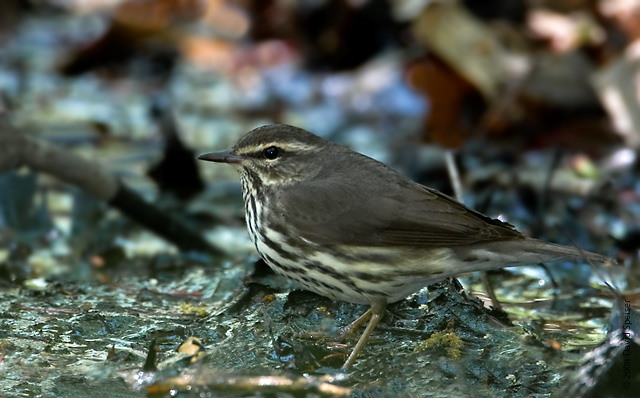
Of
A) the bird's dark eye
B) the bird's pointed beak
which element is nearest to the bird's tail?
the bird's dark eye

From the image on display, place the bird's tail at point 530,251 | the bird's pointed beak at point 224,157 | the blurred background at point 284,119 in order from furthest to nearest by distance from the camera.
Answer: the blurred background at point 284,119 → the bird's pointed beak at point 224,157 → the bird's tail at point 530,251

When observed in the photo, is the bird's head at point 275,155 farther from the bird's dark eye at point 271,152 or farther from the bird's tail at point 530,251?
the bird's tail at point 530,251

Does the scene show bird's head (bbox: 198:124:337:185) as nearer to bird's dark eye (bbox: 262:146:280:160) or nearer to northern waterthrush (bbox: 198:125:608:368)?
bird's dark eye (bbox: 262:146:280:160)

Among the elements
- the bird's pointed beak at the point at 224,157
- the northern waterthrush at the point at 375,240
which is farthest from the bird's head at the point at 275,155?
the northern waterthrush at the point at 375,240

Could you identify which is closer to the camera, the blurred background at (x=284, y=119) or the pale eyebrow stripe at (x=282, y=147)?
the pale eyebrow stripe at (x=282, y=147)

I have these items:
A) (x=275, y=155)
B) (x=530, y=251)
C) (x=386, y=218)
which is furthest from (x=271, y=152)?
(x=530, y=251)

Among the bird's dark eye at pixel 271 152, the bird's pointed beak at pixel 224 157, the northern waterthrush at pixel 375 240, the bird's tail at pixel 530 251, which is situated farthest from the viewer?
the bird's dark eye at pixel 271 152

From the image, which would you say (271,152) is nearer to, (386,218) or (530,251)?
(386,218)
